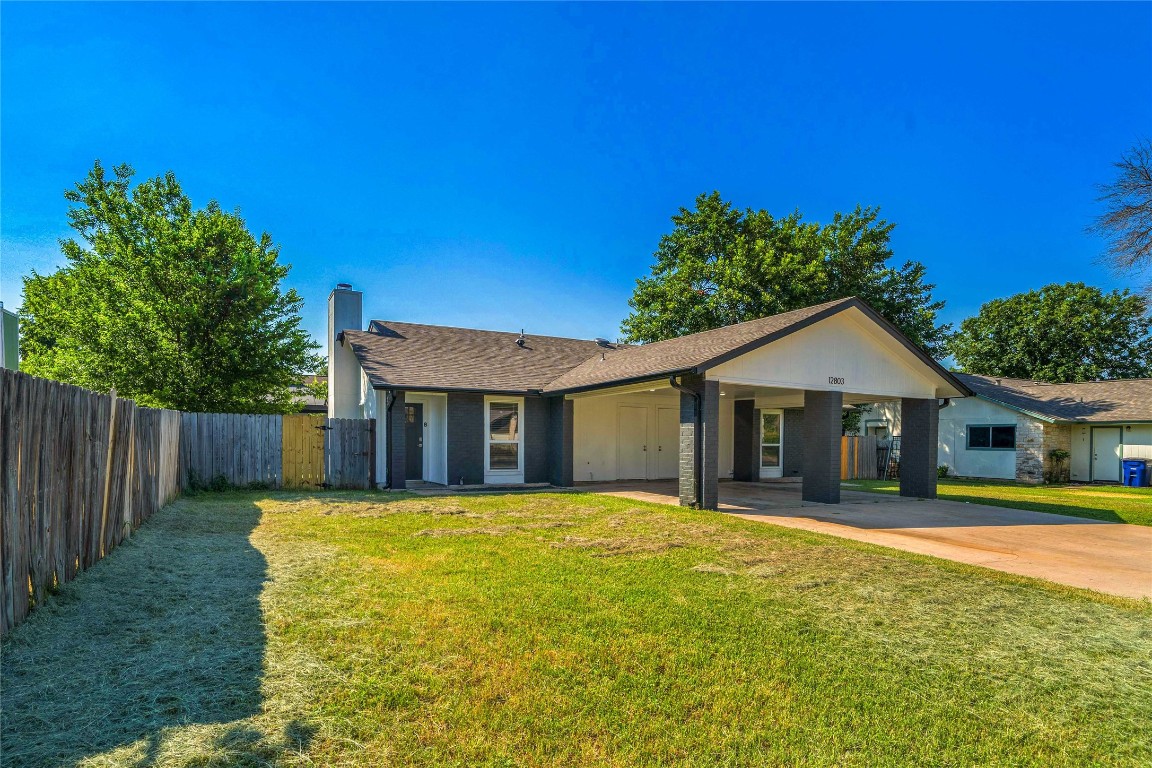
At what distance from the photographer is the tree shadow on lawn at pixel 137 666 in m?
2.83

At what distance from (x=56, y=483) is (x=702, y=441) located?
9.62 m

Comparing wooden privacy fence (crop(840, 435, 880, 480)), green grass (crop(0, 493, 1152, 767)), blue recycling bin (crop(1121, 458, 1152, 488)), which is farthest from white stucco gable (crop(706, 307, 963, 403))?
blue recycling bin (crop(1121, 458, 1152, 488))

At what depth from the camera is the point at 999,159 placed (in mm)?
19250

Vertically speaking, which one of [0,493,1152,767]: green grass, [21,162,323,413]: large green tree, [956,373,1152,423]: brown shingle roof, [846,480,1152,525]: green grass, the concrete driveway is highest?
[21,162,323,413]: large green tree

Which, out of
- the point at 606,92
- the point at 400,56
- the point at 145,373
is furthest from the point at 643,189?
the point at 145,373

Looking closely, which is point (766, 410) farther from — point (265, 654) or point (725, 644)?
point (265, 654)

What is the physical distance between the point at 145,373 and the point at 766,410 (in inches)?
809

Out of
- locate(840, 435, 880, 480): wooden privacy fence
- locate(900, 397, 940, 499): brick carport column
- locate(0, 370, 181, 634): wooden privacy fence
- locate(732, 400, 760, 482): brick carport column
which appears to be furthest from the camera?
locate(840, 435, 880, 480): wooden privacy fence

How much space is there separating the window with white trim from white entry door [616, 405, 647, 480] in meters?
3.54

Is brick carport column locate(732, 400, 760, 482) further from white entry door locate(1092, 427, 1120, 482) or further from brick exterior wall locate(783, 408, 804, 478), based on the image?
white entry door locate(1092, 427, 1120, 482)

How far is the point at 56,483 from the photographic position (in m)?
4.80

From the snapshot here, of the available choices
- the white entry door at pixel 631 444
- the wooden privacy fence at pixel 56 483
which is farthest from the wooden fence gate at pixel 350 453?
the white entry door at pixel 631 444

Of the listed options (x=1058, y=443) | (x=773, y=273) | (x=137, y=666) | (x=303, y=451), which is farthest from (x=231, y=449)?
(x=1058, y=443)

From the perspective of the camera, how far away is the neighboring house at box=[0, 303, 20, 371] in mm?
5719
